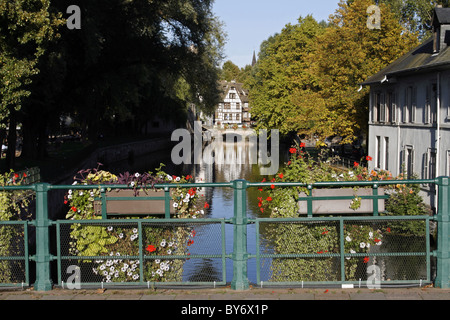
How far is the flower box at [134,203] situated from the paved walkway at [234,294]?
1.04 m

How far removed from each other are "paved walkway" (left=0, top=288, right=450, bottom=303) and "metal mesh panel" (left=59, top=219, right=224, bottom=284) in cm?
34

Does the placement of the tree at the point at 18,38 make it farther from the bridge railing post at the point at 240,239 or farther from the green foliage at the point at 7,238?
the bridge railing post at the point at 240,239

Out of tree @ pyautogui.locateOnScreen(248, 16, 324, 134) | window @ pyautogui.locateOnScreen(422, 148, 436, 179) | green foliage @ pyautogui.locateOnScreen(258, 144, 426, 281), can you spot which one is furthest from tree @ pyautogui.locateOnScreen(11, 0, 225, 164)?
tree @ pyautogui.locateOnScreen(248, 16, 324, 134)

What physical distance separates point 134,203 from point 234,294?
181cm

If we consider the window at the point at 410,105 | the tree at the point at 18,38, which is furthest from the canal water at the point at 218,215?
the window at the point at 410,105

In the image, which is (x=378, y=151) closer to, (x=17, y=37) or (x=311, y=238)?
(x=17, y=37)

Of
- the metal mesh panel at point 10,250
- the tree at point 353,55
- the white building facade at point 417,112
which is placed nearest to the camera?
the metal mesh panel at point 10,250

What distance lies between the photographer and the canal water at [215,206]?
26.0 ft

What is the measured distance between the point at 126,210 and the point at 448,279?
4.35 meters

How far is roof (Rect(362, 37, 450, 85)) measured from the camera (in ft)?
87.9

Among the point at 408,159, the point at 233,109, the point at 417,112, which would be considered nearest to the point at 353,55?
the point at 417,112
